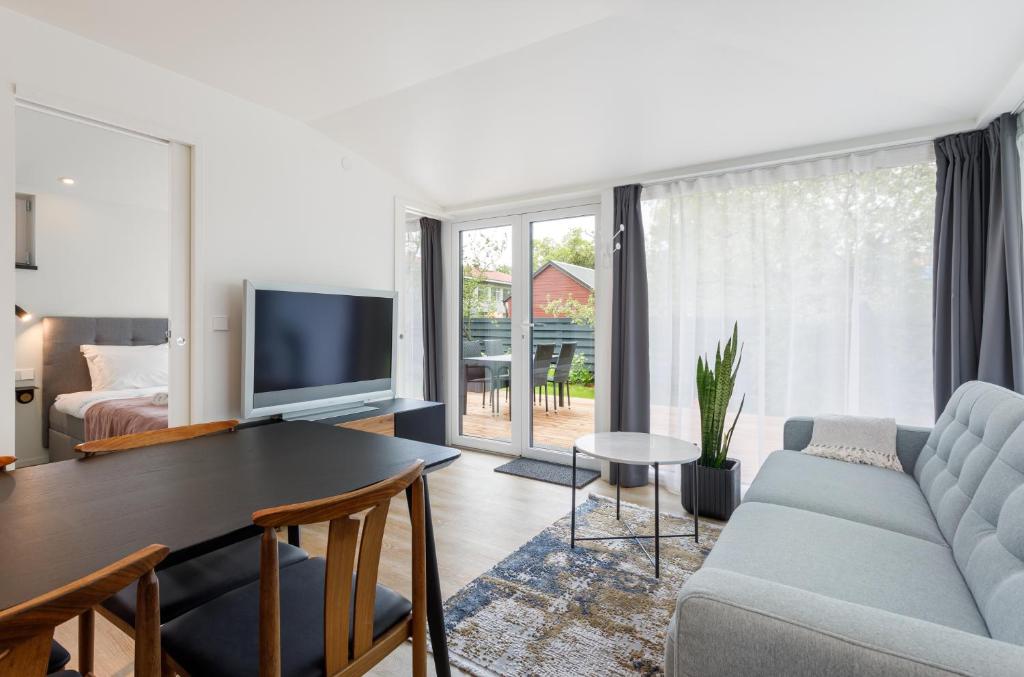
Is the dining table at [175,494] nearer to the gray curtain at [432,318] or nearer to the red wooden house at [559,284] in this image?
the red wooden house at [559,284]

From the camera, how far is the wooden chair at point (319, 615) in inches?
38.5

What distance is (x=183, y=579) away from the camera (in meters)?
1.40

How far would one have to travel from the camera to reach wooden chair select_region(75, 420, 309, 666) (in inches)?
49.5

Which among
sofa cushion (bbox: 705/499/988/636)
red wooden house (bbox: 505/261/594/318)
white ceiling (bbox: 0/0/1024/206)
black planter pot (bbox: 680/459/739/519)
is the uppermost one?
white ceiling (bbox: 0/0/1024/206)

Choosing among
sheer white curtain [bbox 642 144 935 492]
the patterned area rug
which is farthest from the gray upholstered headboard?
sheer white curtain [bbox 642 144 935 492]

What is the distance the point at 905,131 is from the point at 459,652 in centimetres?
335

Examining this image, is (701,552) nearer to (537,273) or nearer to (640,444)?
(640,444)

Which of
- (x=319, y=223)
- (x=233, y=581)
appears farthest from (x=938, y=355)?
(x=319, y=223)

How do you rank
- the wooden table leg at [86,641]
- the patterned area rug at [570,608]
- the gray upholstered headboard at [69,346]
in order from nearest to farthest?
the wooden table leg at [86,641] < the patterned area rug at [570,608] < the gray upholstered headboard at [69,346]

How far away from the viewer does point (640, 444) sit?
8.89 feet

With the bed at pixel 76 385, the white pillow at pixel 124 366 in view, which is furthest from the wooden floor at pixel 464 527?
the white pillow at pixel 124 366

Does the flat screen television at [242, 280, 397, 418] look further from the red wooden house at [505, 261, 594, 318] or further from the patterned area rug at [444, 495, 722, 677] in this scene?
the patterned area rug at [444, 495, 722, 677]

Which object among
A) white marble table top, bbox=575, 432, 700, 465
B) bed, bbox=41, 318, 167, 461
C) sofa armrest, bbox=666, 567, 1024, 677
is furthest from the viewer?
bed, bbox=41, 318, 167, 461

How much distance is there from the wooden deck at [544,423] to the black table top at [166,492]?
2.70 metres
